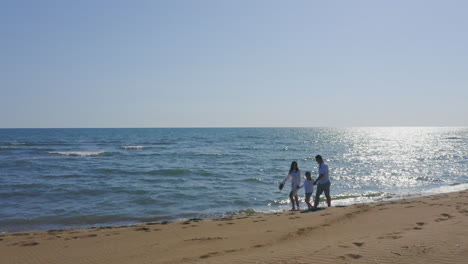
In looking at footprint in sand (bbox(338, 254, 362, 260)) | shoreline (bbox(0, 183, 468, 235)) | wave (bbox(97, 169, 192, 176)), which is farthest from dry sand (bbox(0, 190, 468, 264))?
wave (bbox(97, 169, 192, 176))

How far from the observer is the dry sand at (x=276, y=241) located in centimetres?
548

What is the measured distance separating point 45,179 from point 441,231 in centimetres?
1839

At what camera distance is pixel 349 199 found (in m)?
13.9

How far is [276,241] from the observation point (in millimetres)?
6824

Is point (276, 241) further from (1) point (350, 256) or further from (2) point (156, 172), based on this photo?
(2) point (156, 172)

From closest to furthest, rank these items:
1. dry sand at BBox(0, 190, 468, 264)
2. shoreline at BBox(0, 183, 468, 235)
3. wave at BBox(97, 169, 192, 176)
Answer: dry sand at BBox(0, 190, 468, 264) < shoreline at BBox(0, 183, 468, 235) < wave at BBox(97, 169, 192, 176)

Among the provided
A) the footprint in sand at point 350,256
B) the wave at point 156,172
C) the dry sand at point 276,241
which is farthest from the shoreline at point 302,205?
the wave at point 156,172

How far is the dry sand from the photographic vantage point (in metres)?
5.48

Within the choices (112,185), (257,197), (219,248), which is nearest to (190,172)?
(112,185)

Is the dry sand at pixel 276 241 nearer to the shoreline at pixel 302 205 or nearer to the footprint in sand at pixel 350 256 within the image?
the footprint in sand at pixel 350 256

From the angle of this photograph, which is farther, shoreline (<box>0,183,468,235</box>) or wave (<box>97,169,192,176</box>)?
wave (<box>97,169,192,176</box>)

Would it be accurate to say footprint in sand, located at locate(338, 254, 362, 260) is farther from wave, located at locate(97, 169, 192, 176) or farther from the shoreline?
wave, located at locate(97, 169, 192, 176)

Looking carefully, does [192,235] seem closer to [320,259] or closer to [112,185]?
[320,259]

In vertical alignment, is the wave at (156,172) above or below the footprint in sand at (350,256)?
below
